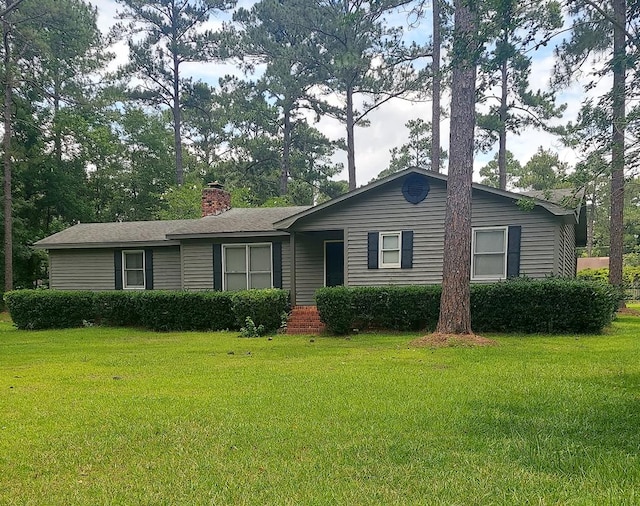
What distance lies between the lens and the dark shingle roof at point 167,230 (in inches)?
547

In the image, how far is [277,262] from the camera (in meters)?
13.9

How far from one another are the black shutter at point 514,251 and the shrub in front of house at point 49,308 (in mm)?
11710

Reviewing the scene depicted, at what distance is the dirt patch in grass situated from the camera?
837 centimetres

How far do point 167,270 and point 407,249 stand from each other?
26.5 feet

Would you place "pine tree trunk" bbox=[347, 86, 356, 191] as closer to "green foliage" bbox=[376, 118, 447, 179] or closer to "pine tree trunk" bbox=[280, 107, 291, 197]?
"pine tree trunk" bbox=[280, 107, 291, 197]

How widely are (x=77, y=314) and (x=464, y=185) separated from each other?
11.6m

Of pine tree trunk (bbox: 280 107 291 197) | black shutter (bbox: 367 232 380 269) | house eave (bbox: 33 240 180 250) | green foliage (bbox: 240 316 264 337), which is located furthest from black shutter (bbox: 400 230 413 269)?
pine tree trunk (bbox: 280 107 291 197)

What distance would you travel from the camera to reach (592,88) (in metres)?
5.82

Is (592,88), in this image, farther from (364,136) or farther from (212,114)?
(212,114)

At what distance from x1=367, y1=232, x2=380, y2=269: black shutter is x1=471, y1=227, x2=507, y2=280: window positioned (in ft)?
8.19

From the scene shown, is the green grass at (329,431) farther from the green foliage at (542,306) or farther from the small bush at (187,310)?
the small bush at (187,310)

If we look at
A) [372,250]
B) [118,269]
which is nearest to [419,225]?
[372,250]

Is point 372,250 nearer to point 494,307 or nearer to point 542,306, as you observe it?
point 494,307

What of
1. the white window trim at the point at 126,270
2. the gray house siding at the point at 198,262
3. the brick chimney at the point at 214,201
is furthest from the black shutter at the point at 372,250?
the white window trim at the point at 126,270
